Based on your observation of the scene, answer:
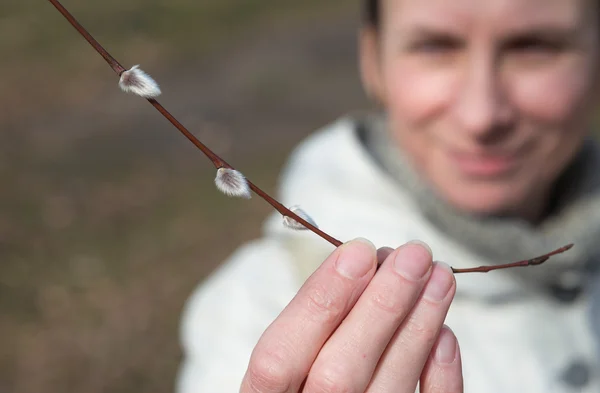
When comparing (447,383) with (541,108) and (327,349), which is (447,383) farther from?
(541,108)

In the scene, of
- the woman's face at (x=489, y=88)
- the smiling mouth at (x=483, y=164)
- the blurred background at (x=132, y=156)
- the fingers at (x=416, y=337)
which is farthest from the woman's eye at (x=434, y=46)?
the blurred background at (x=132, y=156)

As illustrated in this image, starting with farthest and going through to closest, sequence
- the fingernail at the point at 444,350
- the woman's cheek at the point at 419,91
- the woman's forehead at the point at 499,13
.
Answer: the woman's cheek at the point at 419,91
the woman's forehead at the point at 499,13
the fingernail at the point at 444,350

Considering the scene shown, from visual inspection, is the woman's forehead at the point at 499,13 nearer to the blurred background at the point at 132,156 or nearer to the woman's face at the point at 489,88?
the woman's face at the point at 489,88

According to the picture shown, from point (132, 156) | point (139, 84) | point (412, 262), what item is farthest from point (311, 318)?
point (132, 156)

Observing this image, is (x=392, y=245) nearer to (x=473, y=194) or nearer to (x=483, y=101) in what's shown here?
(x=473, y=194)

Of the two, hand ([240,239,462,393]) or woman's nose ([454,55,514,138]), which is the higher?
woman's nose ([454,55,514,138])

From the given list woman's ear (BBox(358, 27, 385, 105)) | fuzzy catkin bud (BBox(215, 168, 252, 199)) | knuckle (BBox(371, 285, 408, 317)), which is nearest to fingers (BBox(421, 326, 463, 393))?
knuckle (BBox(371, 285, 408, 317))

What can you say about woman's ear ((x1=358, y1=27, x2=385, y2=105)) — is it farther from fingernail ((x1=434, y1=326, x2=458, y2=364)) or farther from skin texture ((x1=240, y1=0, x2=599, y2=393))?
fingernail ((x1=434, y1=326, x2=458, y2=364))
